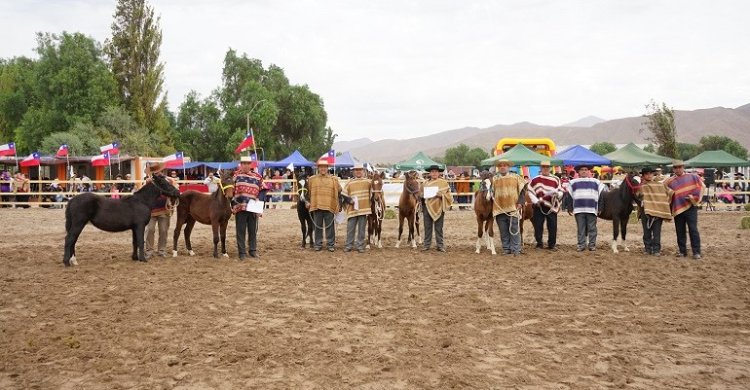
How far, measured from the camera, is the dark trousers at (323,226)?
12336 mm

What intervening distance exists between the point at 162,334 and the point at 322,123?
51147mm

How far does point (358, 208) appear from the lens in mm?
12258

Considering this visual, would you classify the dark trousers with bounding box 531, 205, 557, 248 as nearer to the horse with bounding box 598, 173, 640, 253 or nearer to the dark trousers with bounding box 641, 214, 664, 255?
the horse with bounding box 598, 173, 640, 253

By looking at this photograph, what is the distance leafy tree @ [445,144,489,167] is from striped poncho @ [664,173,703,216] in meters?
65.8

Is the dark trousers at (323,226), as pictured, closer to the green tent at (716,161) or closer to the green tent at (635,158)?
the green tent at (635,158)

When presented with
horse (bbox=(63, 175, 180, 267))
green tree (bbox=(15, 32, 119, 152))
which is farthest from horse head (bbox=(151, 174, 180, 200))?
green tree (bbox=(15, 32, 119, 152))

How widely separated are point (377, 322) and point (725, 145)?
61420 millimetres

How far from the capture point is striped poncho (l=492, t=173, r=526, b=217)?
37.6ft

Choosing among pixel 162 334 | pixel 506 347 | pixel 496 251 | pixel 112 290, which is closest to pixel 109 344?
pixel 162 334

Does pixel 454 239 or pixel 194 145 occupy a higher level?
pixel 194 145

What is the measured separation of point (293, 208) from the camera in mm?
25266

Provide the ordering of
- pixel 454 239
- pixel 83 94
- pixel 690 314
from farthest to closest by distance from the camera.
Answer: pixel 83 94
pixel 454 239
pixel 690 314

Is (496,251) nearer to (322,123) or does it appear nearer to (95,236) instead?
(95,236)

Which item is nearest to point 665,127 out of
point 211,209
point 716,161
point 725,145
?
point 716,161
